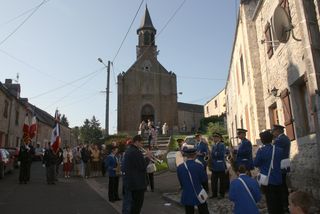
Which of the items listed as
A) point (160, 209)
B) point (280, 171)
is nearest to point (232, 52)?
point (160, 209)

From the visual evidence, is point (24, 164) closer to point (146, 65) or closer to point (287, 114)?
point (287, 114)

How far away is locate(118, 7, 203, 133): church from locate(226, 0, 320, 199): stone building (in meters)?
28.0

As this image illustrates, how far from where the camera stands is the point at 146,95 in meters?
43.0

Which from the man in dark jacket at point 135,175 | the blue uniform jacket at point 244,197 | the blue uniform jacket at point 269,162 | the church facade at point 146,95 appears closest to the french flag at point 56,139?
the man in dark jacket at point 135,175

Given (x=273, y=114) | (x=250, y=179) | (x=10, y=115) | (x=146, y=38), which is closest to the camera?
(x=250, y=179)

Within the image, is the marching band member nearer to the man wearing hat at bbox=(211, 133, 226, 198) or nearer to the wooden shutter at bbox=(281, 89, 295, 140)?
the man wearing hat at bbox=(211, 133, 226, 198)

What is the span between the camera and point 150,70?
44.2m

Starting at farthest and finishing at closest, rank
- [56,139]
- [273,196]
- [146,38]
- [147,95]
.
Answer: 1. [146,38]
2. [147,95]
3. [56,139]
4. [273,196]

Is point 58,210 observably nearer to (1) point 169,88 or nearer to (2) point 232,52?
(2) point 232,52

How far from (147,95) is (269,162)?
37.3 metres

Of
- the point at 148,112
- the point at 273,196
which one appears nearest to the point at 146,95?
the point at 148,112

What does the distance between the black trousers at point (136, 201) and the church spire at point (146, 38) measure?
39.9 metres

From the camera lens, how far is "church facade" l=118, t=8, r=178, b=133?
137ft

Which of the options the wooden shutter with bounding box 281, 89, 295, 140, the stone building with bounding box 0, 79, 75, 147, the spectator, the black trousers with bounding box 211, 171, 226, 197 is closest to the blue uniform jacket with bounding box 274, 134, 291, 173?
the black trousers with bounding box 211, 171, 226, 197
